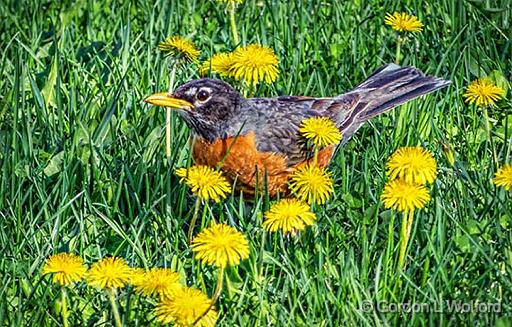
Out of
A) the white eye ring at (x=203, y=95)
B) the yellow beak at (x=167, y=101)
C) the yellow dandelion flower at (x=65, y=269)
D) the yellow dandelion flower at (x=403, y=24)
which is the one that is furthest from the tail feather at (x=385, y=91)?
the yellow dandelion flower at (x=65, y=269)

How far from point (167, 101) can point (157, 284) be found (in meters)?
1.34

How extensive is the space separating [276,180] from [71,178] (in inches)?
33.4

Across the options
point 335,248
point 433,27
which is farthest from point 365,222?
point 433,27

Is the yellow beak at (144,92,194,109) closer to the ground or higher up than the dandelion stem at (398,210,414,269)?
higher up

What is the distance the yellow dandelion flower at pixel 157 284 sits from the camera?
3400mm

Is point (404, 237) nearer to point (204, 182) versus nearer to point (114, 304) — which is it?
point (204, 182)

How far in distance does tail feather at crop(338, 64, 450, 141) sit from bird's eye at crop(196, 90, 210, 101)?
0.68m

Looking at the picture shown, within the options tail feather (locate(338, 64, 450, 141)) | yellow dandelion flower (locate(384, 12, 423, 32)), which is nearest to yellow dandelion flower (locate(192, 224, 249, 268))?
tail feather (locate(338, 64, 450, 141))

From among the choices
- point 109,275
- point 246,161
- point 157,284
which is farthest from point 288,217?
point 246,161

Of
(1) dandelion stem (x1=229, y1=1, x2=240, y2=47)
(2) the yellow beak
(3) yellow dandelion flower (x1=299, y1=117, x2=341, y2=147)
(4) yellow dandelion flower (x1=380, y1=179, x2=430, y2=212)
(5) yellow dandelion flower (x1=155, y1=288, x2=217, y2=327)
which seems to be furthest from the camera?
(1) dandelion stem (x1=229, y1=1, x2=240, y2=47)

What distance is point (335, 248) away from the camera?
14.0ft

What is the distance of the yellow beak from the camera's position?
454 centimetres

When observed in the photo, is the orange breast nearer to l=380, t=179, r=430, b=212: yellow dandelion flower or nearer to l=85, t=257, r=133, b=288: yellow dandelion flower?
l=380, t=179, r=430, b=212: yellow dandelion flower

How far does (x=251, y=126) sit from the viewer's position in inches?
193
